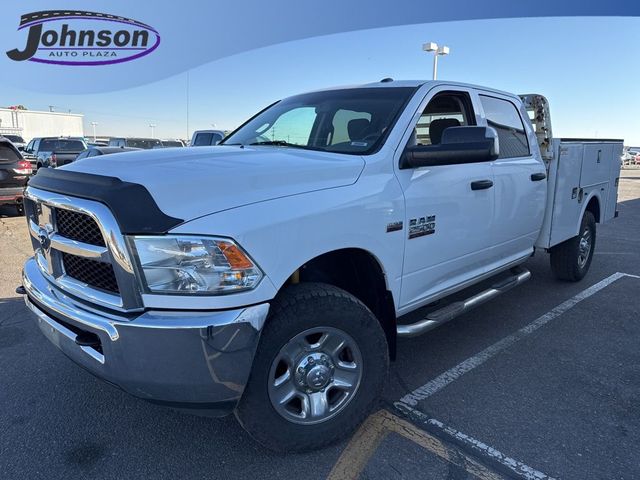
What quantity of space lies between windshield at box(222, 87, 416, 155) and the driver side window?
1.17 feet

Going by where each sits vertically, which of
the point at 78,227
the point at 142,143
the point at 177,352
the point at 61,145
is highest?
the point at 142,143

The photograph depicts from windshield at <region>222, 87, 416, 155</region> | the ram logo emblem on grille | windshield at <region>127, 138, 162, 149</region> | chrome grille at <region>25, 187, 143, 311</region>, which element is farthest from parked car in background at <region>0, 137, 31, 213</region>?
windshield at <region>127, 138, 162, 149</region>

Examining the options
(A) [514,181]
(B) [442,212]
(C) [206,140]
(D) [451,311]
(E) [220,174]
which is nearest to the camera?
(E) [220,174]

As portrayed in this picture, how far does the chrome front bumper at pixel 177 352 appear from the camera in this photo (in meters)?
1.96

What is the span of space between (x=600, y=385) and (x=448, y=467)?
1.56 m

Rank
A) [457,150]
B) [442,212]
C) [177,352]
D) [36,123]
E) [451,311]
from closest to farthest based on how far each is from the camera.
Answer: [177,352] → [457,150] → [442,212] → [451,311] → [36,123]

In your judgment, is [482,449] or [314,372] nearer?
[314,372]

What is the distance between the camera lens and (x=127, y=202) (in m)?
2.02

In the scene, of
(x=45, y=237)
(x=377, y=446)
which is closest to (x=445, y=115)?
(x=377, y=446)

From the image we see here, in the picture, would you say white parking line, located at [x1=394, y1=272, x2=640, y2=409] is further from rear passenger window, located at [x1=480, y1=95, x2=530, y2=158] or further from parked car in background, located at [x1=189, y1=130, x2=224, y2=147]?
parked car in background, located at [x1=189, y1=130, x2=224, y2=147]

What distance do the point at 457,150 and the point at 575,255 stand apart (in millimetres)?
3495

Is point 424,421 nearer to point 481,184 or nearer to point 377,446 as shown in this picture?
point 377,446

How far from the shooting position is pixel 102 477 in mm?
2342

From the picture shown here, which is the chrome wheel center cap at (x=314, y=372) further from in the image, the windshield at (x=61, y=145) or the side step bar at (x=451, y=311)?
the windshield at (x=61, y=145)
